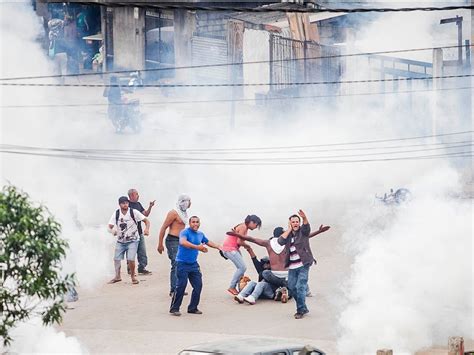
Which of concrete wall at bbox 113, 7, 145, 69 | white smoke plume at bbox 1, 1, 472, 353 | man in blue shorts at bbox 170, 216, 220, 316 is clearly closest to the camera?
white smoke plume at bbox 1, 1, 472, 353

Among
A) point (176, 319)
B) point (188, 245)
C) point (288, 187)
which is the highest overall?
point (288, 187)

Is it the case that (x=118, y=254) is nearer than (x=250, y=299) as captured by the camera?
No

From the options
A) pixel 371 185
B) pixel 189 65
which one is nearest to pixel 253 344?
pixel 371 185

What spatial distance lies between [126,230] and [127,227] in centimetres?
4

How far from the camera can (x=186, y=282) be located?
45.4 ft

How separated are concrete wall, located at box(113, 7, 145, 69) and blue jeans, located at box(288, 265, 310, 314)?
67.0ft

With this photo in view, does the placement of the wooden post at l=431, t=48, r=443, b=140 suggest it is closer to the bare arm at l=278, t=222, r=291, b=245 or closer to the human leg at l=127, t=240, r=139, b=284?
the human leg at l=127, t=240, r=139, b=284

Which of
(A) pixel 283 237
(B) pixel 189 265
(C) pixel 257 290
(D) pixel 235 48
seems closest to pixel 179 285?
(B) pixel 189 265

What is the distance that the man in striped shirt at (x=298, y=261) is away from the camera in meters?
13.5

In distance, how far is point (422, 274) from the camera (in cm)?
1326

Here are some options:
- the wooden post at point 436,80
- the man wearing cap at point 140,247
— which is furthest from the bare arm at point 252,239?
the wooden post at point 436,80

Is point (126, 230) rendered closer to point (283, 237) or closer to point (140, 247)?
point (140, 247)

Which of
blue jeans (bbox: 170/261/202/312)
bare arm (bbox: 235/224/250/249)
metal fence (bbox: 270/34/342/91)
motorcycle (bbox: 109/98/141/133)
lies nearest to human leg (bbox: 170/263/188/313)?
blue jeans (bbox: 170/261/202/312)

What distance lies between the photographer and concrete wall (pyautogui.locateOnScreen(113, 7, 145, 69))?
3353 centimetres
